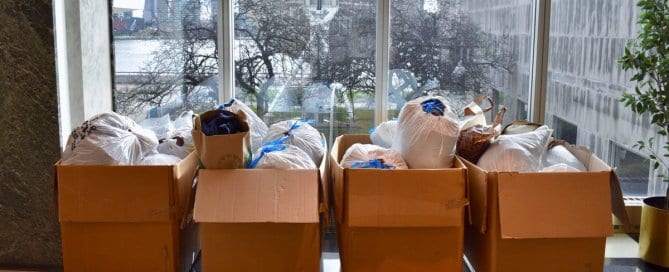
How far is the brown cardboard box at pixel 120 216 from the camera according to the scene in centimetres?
235

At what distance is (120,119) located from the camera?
2584 millimetres

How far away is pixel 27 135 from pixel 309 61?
1.41m

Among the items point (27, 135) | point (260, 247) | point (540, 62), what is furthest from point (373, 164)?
point (27, 135)

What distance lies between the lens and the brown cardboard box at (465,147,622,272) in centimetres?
231

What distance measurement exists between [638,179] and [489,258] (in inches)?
63.3

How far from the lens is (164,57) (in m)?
3.25

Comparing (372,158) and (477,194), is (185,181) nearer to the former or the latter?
(372,158)

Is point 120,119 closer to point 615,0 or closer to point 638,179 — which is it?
point 615,0

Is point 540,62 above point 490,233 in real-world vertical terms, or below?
above

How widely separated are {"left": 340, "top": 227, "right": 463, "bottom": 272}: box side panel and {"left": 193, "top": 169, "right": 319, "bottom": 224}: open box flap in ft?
0.78

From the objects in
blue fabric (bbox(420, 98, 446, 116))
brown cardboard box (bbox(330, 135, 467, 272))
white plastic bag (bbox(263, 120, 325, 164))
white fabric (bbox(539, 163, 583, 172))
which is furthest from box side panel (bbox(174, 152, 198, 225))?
white fabric (bbox(539, 163, 583, 172))

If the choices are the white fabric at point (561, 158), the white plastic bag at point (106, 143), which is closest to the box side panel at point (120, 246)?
the white plastic bag at point (106, 143)

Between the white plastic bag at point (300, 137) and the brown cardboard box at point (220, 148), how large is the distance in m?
0.36

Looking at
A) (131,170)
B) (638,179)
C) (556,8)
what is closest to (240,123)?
(131,170)
